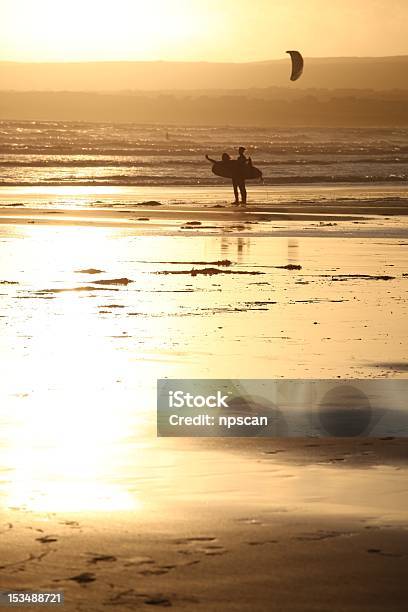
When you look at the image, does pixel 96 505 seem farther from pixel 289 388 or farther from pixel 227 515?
pixel 289 388

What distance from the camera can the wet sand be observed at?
239 inches

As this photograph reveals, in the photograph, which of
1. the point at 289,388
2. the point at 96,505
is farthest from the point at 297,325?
the point at 96,505

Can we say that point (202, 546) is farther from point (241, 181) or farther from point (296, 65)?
point (296, 65)

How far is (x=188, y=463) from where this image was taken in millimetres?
8375

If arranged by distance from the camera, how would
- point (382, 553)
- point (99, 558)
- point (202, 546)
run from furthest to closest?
point (202, 546) → point (382, 553) → point (99, 558)

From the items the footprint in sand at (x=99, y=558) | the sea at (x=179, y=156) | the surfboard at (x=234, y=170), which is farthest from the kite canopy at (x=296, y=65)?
the footprint in sand at (x=99, y=558)

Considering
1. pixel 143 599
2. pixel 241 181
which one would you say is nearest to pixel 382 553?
pixel 143 599

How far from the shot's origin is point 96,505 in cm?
730

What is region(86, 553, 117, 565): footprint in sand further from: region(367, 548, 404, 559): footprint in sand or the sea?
the sea

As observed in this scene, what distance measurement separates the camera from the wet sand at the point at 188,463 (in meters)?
6.06

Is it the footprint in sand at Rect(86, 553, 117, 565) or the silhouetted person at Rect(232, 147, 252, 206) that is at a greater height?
Answer: the silhouetted person at Rect(232, 147, 252, 206)

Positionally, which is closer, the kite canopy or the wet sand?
the wet sand

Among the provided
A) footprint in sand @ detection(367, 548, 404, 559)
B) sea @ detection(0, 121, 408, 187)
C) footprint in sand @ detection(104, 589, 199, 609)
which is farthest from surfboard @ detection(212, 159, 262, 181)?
footprint in sand @ detection(104, 589, 199, 609)

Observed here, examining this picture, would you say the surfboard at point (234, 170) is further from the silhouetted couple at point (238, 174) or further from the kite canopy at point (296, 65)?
the kite canopy at point (296, 65)
